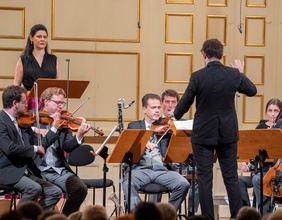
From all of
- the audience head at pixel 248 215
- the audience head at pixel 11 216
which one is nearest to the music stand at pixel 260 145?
the audience head at pixel 248 215

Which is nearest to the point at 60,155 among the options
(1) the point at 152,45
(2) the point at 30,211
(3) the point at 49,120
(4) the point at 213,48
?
(3) the point at 49,120

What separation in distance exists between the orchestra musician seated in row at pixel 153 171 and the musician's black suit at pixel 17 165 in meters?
0.82

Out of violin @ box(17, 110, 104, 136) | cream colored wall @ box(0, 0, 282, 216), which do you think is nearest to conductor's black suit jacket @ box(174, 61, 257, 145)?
violin @ box(17, 110, 104, 136)

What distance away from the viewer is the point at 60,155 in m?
6.80

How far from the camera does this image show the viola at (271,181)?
6988 mm

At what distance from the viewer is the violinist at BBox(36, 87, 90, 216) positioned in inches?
260

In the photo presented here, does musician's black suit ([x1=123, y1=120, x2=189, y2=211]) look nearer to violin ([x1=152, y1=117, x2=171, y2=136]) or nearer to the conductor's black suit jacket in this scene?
violin ([x1=152, y1=117, x2=171, y2=136])

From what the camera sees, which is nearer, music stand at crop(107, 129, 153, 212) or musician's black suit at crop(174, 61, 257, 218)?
musician's black suit at crop(174, 61, 257, 218)

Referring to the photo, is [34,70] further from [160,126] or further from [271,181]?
[271,181]

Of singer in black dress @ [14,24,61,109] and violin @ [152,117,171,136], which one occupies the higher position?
singer in black dress @ [14,24,61,109]

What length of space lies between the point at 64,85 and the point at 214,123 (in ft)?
5.81

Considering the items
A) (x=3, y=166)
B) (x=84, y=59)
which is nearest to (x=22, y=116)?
(x=3, y=166)

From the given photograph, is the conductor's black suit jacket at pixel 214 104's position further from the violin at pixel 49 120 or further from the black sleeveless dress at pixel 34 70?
the black sleeveless dress at pixel 34 70

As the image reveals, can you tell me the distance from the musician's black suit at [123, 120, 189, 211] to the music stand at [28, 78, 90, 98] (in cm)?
62
